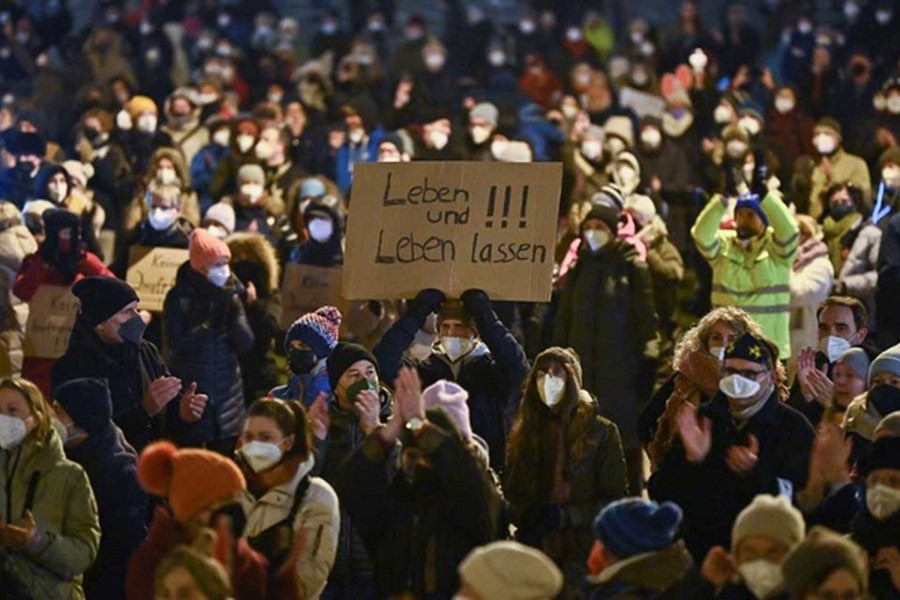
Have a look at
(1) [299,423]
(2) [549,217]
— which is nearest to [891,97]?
(2) [549,217]

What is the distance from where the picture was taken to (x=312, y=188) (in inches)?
870

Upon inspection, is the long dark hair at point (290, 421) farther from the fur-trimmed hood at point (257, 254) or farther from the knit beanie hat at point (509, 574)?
the fur-trimmed hood at point (257, 254)

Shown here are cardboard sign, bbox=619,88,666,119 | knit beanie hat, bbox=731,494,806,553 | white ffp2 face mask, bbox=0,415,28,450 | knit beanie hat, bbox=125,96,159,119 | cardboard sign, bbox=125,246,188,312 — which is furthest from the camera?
cardboard sign, bbox=619,88,666,119

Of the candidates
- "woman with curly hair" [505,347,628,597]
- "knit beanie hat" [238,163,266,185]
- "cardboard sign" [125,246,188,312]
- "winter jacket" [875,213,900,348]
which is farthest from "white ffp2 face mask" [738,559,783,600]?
"knit beanie hat" [238,163,266,185]

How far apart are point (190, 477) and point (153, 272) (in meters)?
8.04

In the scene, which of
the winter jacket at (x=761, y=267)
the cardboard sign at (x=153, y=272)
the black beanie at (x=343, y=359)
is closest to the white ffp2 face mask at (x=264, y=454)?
the black beanie at (x=343, y=359)

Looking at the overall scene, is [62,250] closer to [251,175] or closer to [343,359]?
[251,175]

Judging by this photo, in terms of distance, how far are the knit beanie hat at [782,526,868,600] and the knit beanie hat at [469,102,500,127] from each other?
51.9 ft

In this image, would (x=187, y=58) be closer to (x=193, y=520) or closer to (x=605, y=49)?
(x=605, y=49)

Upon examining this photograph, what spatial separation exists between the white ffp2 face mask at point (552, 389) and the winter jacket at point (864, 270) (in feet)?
22.7

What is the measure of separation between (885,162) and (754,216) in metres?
3.60

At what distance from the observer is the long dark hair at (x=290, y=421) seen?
12.5 metres

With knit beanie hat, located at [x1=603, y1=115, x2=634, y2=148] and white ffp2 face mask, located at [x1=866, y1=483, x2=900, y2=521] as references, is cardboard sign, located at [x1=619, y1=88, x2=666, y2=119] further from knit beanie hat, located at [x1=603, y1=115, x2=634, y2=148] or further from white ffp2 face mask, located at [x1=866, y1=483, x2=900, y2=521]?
white ffp2 face mask, located at [x1=866, y1=483, x2=900, y2=521]

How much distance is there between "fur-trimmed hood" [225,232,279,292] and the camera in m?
19.3
